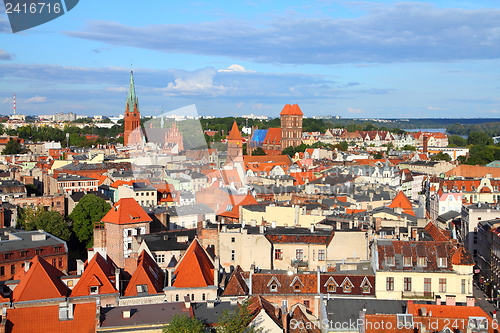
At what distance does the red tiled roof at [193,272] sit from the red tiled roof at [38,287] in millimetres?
5870

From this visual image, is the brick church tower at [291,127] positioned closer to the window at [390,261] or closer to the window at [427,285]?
the window at [390,261]

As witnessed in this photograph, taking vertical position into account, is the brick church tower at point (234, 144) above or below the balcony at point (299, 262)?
above

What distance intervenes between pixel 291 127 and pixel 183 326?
4920 inches

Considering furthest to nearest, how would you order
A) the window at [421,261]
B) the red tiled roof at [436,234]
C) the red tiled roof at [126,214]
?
the red tiled roof at [126,214], the red tiled roof at [436,234], the window at [421,261]

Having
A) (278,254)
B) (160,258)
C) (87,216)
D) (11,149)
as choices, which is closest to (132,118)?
(11,149)

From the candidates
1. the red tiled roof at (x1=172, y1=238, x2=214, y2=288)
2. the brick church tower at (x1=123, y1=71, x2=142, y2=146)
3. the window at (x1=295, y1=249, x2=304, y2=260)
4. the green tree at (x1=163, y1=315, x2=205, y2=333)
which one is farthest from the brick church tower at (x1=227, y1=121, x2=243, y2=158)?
the green tree at (x1=163, y1=315, x2=205, y2=333)

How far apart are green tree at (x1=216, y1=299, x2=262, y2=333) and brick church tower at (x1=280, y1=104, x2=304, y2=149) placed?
12222 cm

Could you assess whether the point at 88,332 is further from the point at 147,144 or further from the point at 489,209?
the point at 147,144

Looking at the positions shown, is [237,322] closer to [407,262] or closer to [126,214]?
[407,262]

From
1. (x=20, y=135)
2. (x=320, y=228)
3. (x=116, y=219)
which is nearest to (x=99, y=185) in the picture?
Answer: (x=116, y=219)

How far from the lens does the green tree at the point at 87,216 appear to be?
2170 inches

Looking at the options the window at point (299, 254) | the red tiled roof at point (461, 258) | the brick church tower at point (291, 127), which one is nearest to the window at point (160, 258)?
the window at point (299, 254)

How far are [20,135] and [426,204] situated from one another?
139612mm

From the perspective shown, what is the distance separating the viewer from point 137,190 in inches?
2613
